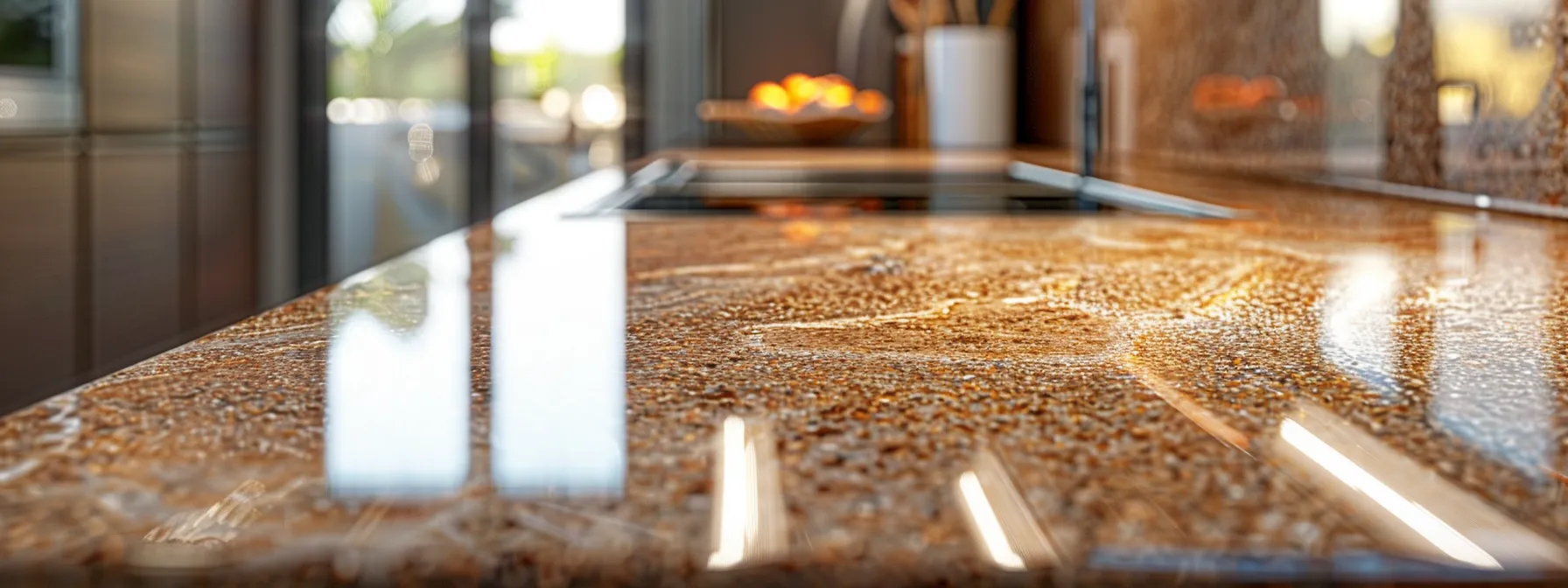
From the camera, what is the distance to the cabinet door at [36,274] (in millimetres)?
2279

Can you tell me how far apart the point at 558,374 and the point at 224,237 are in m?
3.31

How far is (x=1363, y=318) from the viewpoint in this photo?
458mm

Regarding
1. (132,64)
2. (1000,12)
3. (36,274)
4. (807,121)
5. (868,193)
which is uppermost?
(1000,12)

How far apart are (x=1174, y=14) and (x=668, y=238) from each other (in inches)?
57.7

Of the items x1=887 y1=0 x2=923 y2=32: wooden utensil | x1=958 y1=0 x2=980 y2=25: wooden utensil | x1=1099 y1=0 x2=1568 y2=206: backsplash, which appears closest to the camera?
x1=1099 y1=0 x2=1568 y2=206: backsplash

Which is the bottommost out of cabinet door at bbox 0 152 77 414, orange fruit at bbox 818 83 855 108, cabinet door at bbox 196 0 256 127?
cabinet door at bbox 0 152 77 414

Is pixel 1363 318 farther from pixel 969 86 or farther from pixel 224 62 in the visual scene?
pixel 224 62

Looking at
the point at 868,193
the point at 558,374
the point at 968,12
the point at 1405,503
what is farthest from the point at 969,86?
the point at 1405,503

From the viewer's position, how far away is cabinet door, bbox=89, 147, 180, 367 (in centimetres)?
261

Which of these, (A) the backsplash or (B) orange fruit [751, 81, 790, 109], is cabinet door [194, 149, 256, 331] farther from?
(A) the backsplash

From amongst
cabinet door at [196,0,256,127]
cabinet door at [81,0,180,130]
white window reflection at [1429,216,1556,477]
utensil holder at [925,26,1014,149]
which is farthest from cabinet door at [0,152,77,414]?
white window reflection at [1429,216,1556,477]

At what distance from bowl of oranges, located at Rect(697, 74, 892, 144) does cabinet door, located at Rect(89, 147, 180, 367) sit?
3.93 ft

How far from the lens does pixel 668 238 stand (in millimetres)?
814

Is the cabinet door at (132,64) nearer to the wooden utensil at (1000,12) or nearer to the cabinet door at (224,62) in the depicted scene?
→ the cabinet door at (224,62)
